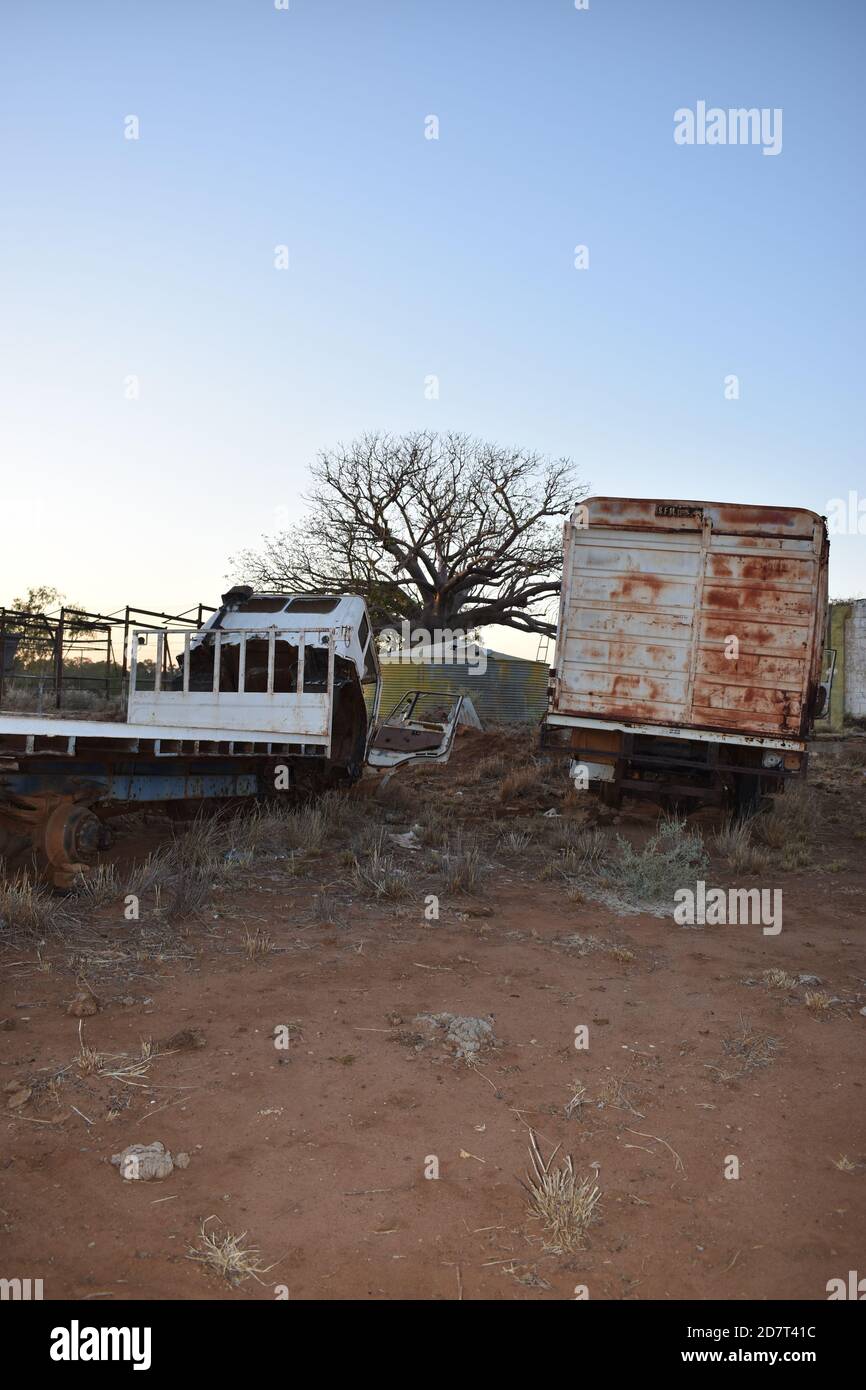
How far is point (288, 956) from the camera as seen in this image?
18.2 ft

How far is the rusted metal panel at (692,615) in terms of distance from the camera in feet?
31.8

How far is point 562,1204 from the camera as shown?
2.98 meters

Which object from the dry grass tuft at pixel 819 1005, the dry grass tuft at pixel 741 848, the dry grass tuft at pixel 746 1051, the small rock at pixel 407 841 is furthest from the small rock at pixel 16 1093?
the dry grass tuft at pixel 741 848

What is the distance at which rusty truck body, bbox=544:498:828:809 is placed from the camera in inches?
383

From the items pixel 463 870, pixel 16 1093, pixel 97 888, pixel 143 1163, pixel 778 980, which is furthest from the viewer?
pixel 463 870

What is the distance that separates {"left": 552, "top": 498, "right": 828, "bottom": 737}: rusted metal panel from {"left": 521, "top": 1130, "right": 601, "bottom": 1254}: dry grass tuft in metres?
7.39

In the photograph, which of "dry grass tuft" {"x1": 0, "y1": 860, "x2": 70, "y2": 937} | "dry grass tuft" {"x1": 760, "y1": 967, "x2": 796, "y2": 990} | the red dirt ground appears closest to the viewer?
the red dirt ground

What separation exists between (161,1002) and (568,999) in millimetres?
2117

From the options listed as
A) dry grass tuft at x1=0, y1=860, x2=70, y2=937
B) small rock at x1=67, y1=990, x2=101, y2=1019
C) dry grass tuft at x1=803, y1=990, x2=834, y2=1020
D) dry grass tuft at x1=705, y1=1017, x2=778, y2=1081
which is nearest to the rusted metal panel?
Result: dry grass tuft at x1=803, y1=990, x2=834, y2=1020

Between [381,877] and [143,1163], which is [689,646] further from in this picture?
[143,1163]

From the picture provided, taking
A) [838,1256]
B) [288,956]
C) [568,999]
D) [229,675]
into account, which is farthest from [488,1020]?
[229,675]

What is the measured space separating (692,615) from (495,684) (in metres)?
18.3
